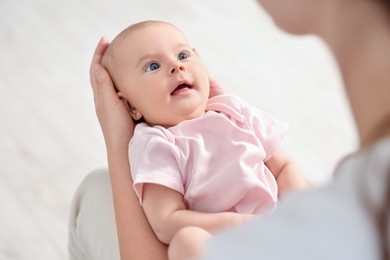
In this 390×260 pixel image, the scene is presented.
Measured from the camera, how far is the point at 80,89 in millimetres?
1824

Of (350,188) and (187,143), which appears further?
(187,143)

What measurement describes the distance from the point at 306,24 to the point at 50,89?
129 cm

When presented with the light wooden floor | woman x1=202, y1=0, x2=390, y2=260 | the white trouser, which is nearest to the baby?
the white trouser

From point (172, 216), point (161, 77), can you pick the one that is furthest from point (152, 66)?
point (172, 216)

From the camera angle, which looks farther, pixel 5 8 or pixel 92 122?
pixel 5 8

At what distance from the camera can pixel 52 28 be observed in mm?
2025

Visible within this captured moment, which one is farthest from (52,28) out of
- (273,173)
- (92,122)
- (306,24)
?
(306,24)

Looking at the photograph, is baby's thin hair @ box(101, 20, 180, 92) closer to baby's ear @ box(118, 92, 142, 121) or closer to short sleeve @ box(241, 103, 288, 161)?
baby's ear @ box(118, 92, 142, 121)

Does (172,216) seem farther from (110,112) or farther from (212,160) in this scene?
(110,112)

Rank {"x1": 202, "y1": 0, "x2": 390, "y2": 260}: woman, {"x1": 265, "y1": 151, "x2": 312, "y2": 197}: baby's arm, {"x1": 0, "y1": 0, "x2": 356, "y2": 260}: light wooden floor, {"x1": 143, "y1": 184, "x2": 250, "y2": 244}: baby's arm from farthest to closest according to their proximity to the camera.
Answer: {"x1": 0, "y1": 0, "x2": 356, "y2": 260}: light wooden floor → {"x1": 265, "y1": 151, "x2": 312, "y2": 197}: baby's arm → {"x1": 143, "y1": 184, "x2": 250, "y2": 244}: baby's arm → {"x1": 202, "y1": 0, "x2": 390, "y2": 260}: woman

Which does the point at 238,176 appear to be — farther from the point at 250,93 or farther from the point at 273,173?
the point at 250,93

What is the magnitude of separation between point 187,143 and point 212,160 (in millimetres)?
52

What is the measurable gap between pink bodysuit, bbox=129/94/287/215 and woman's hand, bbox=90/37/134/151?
0.03 meters

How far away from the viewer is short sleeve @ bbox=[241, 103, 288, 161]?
110 cm
